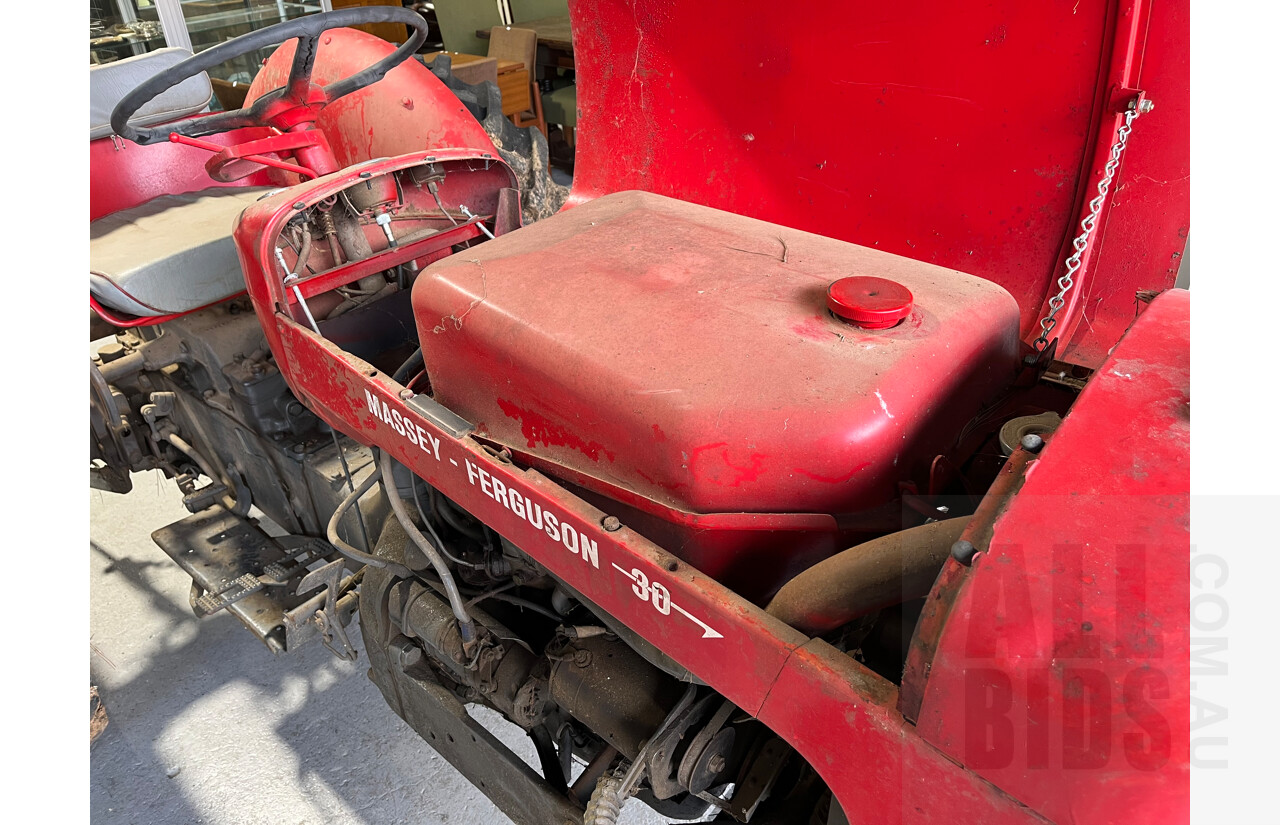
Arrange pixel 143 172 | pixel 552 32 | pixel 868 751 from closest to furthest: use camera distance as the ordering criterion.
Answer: pixel 868 751, pixel 143 172, pixel 552 32

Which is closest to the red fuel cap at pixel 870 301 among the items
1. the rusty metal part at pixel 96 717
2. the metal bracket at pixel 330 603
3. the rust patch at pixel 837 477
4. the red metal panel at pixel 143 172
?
the rust patch at pixel 837 477

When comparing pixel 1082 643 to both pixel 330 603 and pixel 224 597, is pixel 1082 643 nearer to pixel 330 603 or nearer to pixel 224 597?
pixel 330 603

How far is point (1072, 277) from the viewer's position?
1.73 metres

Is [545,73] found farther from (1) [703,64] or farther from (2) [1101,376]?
(2) [1101,376]

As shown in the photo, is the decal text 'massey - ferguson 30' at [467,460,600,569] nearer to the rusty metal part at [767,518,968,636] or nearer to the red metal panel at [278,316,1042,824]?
the red metal panel at [278,316,1042,824]

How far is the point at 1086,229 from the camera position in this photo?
1679 millimetres

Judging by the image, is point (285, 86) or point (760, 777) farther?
point (285, 86)

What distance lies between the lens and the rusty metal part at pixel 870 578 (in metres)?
0.89

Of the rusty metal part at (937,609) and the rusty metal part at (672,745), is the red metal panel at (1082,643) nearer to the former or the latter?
the rusty metal part at (937,609)

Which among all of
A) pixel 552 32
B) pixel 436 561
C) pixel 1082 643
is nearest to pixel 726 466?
pixel 1082 643

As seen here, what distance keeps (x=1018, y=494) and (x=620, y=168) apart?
191 cm

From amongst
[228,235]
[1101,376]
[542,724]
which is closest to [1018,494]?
[1101,376]

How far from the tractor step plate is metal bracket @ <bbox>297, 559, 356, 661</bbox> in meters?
0.06

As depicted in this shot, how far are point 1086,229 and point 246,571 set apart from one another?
2.07m
